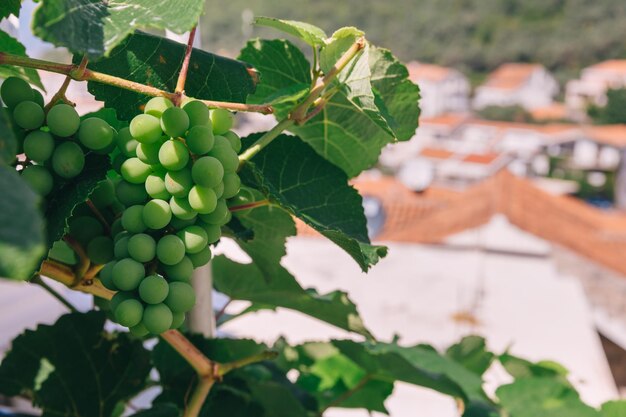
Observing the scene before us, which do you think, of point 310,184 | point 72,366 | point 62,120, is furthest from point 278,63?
point 72,366

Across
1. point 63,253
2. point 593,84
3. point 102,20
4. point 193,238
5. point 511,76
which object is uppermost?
point 102,20

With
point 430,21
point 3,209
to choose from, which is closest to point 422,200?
point 3,209

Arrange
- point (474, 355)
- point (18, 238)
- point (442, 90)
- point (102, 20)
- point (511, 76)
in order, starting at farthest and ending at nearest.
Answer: point (511, 76) < point (442, 90) < point (474, 355) < point (102, 20) < point (18, 238)

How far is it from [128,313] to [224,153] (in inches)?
3.7

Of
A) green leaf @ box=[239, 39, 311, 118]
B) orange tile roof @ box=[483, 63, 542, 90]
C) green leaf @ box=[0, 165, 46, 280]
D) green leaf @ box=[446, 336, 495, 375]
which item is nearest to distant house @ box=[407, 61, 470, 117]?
orange tile roof @ box=[483, 63, 542, 90]

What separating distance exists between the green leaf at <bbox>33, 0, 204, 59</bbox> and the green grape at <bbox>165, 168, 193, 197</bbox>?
8cm

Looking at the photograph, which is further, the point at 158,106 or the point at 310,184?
the point at 310,184

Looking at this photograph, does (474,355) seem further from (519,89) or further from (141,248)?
(519,89)

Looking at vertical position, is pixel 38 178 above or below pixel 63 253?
above

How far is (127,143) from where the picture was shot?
0.35 m

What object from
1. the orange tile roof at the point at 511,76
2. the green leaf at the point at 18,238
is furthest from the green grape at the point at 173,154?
the orange tile roof at the point at 511,76

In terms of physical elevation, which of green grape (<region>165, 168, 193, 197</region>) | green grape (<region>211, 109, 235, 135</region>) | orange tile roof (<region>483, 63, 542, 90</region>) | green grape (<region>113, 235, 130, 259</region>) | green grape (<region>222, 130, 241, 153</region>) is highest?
green grape (<region>211, 109, 235, 135</region>)

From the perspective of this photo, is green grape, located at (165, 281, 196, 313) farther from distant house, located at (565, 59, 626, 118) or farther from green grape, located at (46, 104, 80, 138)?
distant house, located at (565, 59, 626, 118)

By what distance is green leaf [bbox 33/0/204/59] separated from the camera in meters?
0.26
